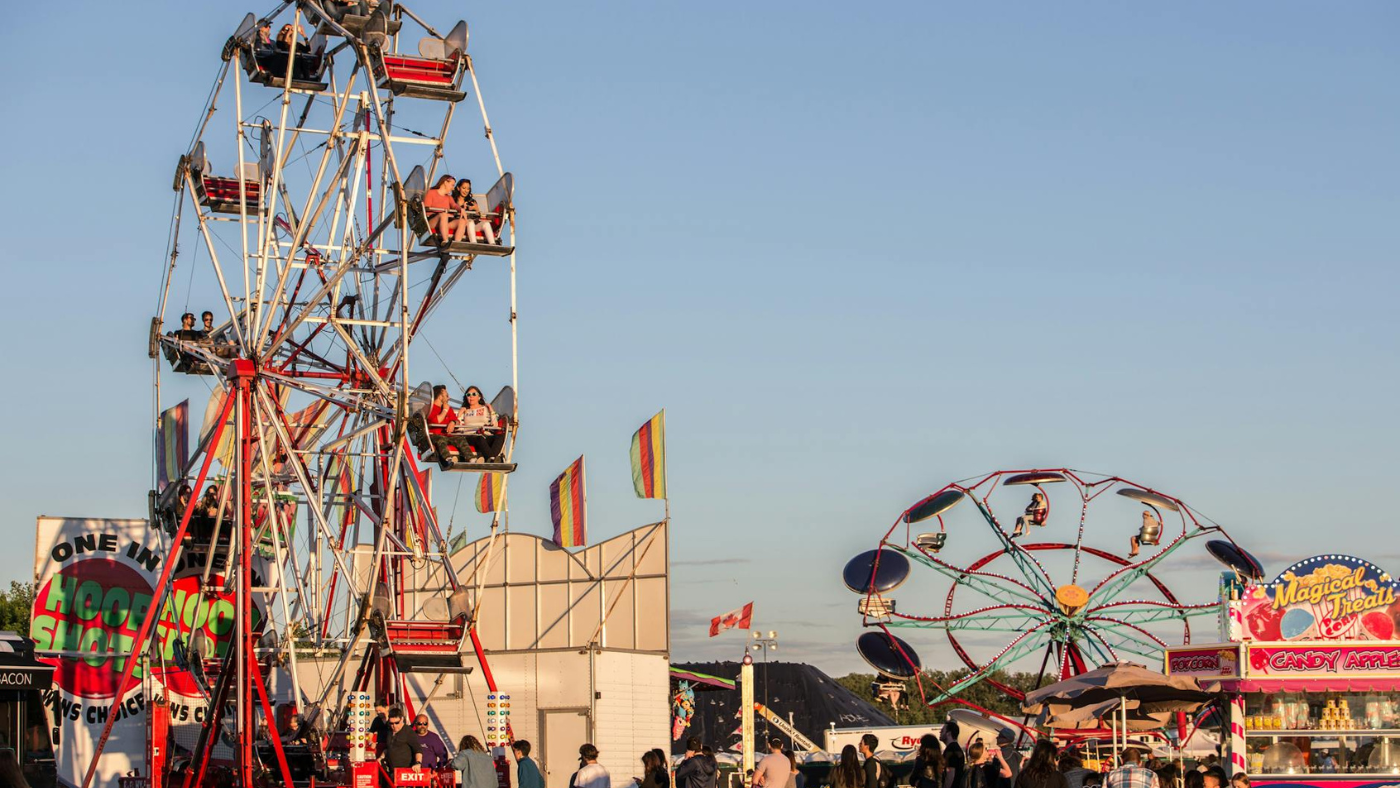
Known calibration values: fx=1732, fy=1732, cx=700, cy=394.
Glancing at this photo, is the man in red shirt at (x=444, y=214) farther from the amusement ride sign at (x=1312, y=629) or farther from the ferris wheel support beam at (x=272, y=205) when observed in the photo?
the amusement ride sign at (x=1312, y=629)

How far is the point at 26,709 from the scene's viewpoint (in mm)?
19062

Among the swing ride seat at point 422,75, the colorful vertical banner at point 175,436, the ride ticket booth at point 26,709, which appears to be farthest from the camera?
the colorful vertical banner at point 175,436

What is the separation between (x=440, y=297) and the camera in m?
28.6

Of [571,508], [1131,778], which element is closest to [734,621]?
[571,508]

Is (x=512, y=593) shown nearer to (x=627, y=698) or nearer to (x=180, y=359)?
(x=627, y=698)

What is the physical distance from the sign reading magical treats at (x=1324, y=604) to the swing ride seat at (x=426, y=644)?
39.7ft

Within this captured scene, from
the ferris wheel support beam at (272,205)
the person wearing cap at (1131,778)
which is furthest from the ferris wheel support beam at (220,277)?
the person wearing cap at (1131,778)

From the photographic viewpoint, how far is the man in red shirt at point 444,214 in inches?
1058

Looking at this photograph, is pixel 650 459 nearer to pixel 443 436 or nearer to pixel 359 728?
pixel 443 436

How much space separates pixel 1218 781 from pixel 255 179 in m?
21.6

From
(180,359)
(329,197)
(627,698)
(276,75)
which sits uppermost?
(276,75)

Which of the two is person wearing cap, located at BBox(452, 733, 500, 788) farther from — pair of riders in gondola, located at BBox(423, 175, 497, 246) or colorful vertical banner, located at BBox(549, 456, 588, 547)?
colorful vertical banner, located at BBox(549, 456, 588, 547)

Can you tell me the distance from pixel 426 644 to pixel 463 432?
11.0ft

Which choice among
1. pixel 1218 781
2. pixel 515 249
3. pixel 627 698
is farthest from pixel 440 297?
pixel 1218 781
